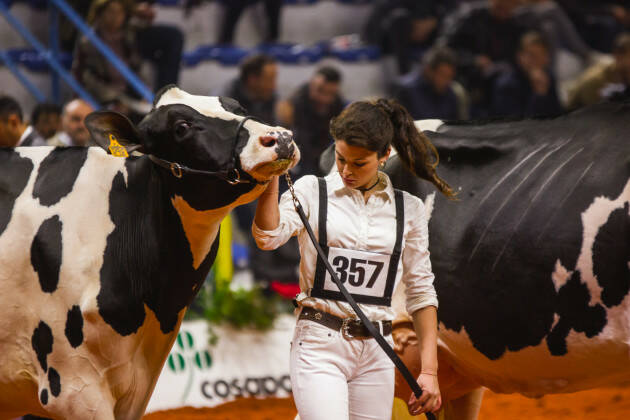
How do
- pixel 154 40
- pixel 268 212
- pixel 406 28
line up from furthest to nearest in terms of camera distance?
pixel 406 28, pixel 154 40, pixel 268 212

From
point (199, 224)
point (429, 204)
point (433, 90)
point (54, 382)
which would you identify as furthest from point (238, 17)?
point (54, 382)

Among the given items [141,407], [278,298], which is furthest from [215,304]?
[141,407]

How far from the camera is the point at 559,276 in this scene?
3367mm

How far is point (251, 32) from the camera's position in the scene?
10.9 m

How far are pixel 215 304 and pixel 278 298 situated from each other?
0.54 m

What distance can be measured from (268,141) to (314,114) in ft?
16.6

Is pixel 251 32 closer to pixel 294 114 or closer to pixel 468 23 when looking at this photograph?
pixel 468 23

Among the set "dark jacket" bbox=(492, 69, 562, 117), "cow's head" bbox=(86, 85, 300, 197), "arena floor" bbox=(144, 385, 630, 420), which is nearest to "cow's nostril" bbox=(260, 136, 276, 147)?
"cow's head" bbox=(86, 85, 300, 197)

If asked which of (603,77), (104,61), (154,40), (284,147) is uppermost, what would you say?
(284,147)

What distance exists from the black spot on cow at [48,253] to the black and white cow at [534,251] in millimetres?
1516

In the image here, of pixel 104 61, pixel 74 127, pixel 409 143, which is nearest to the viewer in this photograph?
pixel 409 143

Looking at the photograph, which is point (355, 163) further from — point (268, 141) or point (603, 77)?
point (603, 77)

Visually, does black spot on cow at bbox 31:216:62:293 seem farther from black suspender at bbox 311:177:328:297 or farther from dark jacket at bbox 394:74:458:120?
dark jacket at bbox 394:74:458:120

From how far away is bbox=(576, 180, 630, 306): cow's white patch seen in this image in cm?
327
